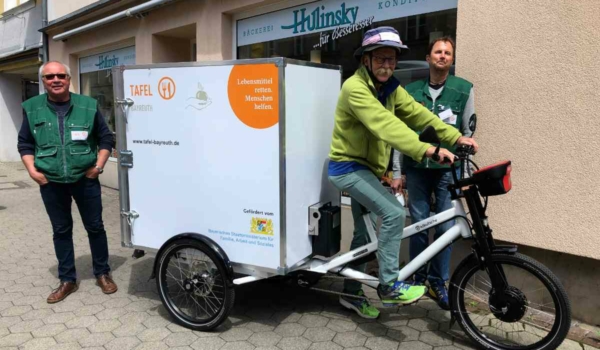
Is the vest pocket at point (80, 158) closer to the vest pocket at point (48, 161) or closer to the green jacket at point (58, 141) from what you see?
the green jacket at point (58, 141)

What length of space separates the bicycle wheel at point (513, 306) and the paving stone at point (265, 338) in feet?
3.94

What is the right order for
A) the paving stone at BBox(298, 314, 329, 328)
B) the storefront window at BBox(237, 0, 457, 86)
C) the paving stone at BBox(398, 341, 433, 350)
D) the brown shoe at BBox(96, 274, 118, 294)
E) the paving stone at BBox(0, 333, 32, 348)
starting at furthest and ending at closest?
the storefront window at BBox(237, 0, 457, 86) → the brown shoe at BBox(96, 274, 118, 294) → the paving stone at BBox(298, 314, 329, 328) → the paving stone at BBox(0, 333, 32, 348) → the paving stone at BBox(398, 341, 433, 350)

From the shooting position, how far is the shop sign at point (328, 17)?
4.66m

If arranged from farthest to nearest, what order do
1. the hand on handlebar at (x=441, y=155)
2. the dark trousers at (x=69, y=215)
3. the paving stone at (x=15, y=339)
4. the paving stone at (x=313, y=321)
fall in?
the dark trousers at (x=69, y=215) → the paving stone at (x=313, y=321) → the paving stone at (x=15, y=339) → the hand on handlebar at (x=441, y=155)

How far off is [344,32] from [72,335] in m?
3.99

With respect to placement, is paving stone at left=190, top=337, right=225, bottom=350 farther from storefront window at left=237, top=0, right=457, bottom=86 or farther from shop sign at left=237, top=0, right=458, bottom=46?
shop sign at left=237, top=0, right=458, bottom=46

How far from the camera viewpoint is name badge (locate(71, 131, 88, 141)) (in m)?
3.74

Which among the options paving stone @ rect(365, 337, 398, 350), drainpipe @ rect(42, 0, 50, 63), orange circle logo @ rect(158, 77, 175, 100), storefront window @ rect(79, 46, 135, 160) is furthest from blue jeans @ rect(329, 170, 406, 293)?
drainpipe @ rect(42, 0, 50, 63)

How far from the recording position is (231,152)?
10.2ft

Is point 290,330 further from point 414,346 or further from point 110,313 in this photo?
point 110,313

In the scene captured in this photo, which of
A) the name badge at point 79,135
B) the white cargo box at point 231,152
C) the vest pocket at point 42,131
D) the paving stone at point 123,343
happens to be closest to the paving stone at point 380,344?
the white cargo box at point 231,152

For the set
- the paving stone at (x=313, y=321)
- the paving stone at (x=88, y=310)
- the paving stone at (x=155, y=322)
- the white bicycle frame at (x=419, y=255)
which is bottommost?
the paving stone at (x=88, y=310)

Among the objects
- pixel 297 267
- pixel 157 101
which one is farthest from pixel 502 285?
pixel 157 101

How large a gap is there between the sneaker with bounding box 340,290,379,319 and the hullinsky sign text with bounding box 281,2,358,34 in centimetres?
307
